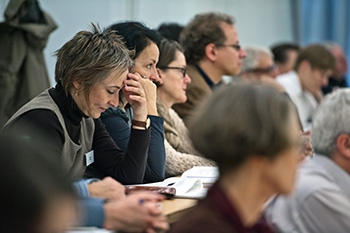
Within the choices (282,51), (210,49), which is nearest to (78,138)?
(210,49)

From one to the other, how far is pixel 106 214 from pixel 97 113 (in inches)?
Answer: 34.9

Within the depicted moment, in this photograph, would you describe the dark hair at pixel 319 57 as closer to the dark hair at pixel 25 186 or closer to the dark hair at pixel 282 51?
the dark hair at pixel 282 51

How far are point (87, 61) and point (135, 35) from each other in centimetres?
62

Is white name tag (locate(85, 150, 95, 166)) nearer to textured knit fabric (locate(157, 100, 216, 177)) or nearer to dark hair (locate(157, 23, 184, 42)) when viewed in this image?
textured knit fabric (locate(157, 100, 216, 177))

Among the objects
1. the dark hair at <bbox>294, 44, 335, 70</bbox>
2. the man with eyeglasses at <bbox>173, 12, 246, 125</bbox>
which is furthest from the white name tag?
the dark hair at <bbox>294, 44, 335, 70</bbox>

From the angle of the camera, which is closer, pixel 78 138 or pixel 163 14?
pixel 78 138

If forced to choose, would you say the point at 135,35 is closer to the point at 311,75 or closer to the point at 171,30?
the point at 171,30

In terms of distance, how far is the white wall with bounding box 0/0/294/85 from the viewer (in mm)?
4844

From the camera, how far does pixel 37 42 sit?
393 cm

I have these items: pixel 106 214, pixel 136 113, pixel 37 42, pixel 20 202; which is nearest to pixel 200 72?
pixel 37 42

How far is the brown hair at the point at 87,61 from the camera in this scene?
232 centimetres

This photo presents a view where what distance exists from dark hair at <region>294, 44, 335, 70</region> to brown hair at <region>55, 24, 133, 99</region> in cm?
372

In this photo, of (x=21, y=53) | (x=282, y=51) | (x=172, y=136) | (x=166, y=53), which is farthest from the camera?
(x=282, y=51)

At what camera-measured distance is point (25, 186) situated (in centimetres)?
96
